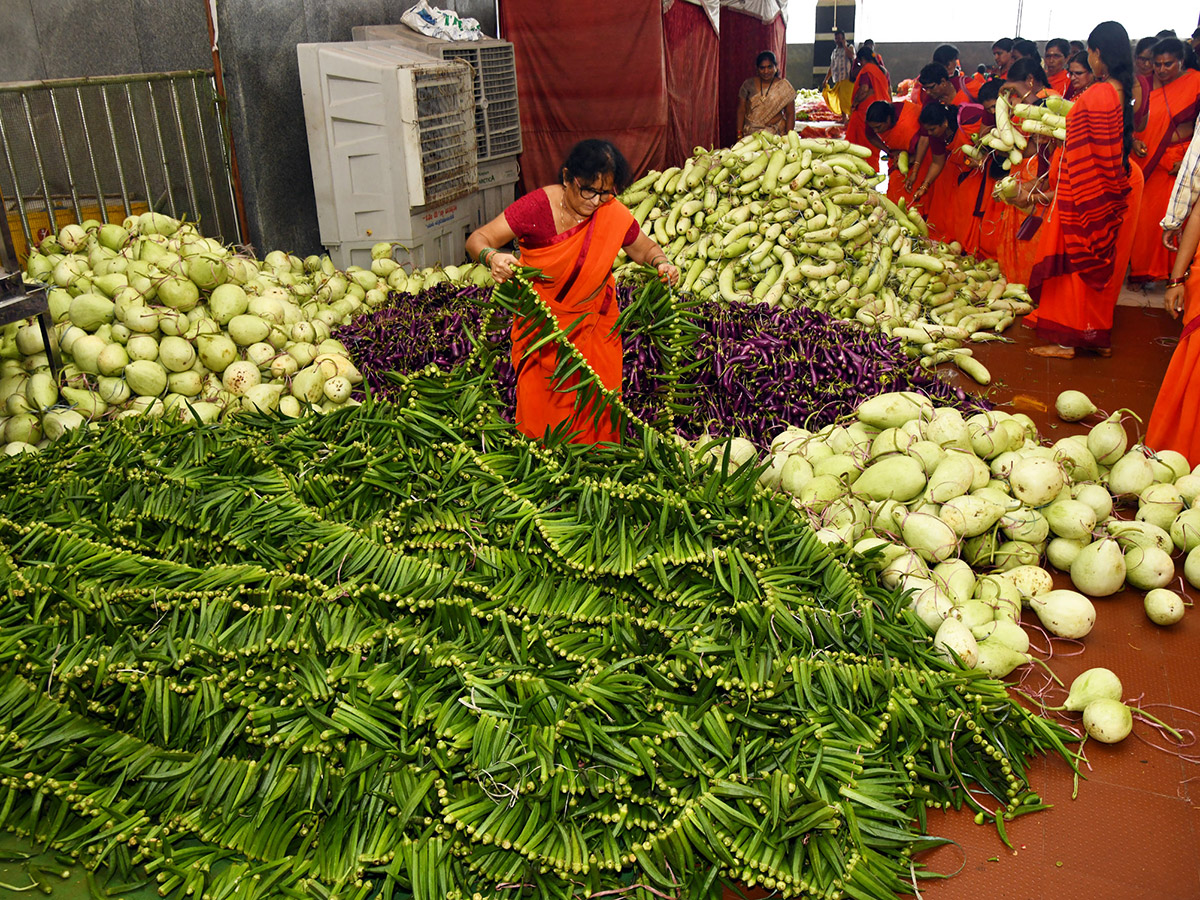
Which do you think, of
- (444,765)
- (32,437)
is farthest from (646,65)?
(444,765)

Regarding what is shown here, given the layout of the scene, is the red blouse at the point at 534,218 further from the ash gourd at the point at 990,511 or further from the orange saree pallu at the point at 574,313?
the ash gourd at the point at 990,511

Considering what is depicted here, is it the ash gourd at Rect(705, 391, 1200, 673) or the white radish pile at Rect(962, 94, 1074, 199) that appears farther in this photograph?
the white radish pile at Rect(962, 94, 1074, 199)

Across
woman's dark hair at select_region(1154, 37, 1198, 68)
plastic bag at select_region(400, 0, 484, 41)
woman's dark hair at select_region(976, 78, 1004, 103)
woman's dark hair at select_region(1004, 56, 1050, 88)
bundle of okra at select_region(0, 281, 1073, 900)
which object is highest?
plastic bag at select_region(400, 0, 484, 41)

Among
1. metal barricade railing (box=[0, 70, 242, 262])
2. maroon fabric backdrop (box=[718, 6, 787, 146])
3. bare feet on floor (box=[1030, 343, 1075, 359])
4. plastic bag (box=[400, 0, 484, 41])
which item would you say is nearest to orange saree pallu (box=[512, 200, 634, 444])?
metal barricade railing (box=[0, 70, 242, 262])

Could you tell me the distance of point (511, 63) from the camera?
732 cm

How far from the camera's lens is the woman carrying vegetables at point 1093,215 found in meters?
5.20

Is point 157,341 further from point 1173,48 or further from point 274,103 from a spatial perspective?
point 1173,48

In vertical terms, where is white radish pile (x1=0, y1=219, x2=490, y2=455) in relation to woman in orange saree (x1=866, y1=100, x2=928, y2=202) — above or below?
below

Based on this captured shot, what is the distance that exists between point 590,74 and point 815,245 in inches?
126

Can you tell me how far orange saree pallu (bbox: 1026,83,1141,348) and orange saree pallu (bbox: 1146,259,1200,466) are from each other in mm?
1321

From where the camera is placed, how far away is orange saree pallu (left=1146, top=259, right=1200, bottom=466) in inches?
163

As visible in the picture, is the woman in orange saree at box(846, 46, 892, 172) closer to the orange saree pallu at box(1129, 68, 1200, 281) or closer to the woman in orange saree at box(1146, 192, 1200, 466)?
the orange saree pallu at box(1129, 68, 1200, 281)

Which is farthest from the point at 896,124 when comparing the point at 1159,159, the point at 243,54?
the point at 243,54

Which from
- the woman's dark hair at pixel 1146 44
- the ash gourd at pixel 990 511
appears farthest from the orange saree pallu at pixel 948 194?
the ash gourd at pixel 990 511
